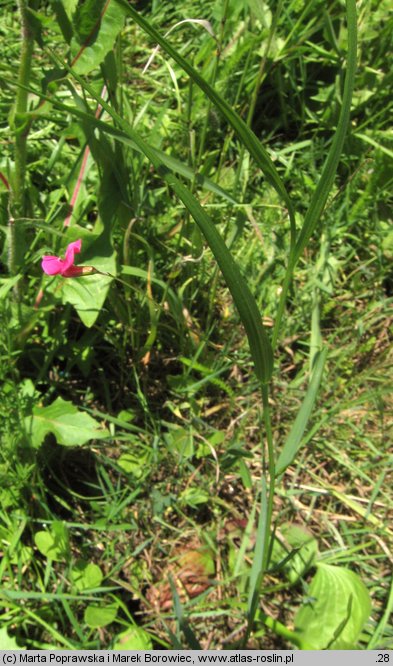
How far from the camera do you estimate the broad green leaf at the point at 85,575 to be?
1.49 meters

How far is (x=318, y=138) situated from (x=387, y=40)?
40 centimetres

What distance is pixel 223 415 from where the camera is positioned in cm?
177

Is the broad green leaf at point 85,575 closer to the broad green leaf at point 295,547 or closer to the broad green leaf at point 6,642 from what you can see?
the broad green leaf at point 6,642

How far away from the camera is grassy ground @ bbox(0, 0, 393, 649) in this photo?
145cm

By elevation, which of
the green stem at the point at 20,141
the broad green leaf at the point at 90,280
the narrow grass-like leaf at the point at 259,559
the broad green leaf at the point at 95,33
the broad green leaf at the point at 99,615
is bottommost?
the broad green leaf at the point at 99,615

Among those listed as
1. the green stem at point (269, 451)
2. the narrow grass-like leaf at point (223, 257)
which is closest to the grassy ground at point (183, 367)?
Result: the green stem at point (269, 451)

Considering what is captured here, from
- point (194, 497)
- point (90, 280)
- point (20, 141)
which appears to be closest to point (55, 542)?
point (194, 497)

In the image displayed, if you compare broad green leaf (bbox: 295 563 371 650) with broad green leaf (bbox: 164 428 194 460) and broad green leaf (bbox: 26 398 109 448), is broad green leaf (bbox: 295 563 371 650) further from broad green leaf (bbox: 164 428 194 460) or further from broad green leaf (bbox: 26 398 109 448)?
broad green leaf (bbox: 26 398 109 448)

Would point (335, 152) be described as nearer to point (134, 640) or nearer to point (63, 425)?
point (63, 425)

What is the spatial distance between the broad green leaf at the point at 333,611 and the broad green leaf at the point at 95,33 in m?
1.33

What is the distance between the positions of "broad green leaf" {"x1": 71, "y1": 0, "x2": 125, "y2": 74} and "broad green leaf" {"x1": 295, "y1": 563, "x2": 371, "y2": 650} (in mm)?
1330

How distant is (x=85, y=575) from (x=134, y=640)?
0.19 m

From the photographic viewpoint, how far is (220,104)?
756 millimetres

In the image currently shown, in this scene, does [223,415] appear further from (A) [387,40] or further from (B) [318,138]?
(A) [387,40]
